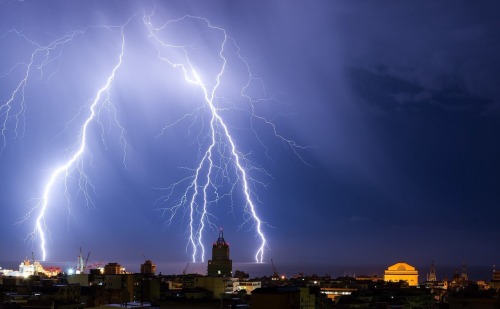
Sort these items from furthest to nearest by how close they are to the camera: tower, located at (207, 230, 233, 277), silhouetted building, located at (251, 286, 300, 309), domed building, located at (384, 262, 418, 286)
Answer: domed building, located at (384, 262, 418, 286)
tower, located at (207, 230, 233, 277)
silhouetted building, located at (251, 286, 300, 309)

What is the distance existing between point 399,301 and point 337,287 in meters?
23.3

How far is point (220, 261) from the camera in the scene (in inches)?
3863

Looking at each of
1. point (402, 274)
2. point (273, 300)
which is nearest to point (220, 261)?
point (402, 274)

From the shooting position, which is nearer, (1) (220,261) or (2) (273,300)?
(2) (273,300)

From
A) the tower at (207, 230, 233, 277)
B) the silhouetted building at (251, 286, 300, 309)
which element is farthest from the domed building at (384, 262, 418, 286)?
the silhouetted building at (251, 286, 300, 309)

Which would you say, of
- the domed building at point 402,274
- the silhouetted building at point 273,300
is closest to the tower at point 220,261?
the domed building at point 402,274

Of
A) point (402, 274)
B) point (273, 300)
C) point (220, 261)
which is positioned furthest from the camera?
point (402, 274)

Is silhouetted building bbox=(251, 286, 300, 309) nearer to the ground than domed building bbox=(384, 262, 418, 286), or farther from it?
farther from it

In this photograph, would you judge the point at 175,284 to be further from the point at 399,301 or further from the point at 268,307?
the point at 268,307

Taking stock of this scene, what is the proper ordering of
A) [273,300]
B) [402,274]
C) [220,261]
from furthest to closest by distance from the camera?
[402,274] → [220,261] → [273,300]

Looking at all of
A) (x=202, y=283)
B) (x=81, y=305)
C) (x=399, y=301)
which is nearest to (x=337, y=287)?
(x=202, y=283)

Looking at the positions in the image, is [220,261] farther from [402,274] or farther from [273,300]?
[273,300]

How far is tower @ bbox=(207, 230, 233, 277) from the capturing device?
95938 millimetres

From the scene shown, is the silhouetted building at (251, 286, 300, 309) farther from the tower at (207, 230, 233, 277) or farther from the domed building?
the domed building
